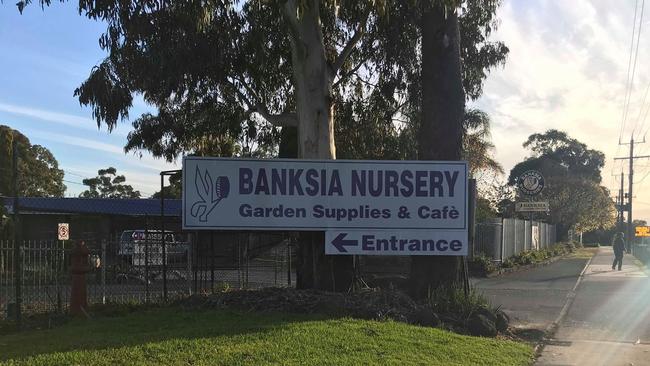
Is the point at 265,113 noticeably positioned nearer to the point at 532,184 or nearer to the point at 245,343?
the point at 245,343

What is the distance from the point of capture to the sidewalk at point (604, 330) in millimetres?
8281

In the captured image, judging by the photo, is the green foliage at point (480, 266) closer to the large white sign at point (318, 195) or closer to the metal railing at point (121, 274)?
the metal railing at point (121, 274)

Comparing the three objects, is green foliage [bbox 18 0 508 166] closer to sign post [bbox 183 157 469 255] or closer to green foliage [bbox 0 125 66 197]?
sign post [bbox 183 157 469 255]

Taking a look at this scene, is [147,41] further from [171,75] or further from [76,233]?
[76,233]

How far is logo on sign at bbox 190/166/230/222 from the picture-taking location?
10.6m

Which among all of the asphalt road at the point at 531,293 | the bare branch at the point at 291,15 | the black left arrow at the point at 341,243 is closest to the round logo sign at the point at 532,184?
the asphalt road at the point at 531,293

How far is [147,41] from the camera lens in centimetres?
1116

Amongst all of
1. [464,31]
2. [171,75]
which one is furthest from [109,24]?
[464,31]

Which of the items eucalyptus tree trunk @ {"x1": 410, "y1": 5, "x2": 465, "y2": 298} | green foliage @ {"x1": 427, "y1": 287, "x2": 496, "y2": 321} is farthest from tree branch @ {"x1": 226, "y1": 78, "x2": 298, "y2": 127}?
green foliage @ {"x1": 427, "y1": 287, "x2": 496, "y2": 321}

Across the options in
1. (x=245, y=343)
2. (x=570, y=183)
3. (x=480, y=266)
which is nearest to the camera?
(x=245, y=343)

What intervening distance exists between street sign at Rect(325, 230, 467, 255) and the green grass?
1852 mm

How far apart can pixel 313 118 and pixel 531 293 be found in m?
8.01

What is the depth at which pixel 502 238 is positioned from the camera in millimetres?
25078

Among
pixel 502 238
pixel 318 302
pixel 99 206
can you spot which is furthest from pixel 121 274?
pixel 99 206
